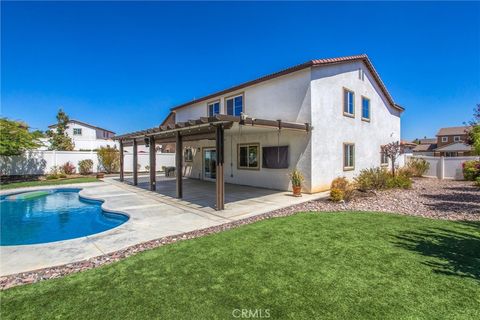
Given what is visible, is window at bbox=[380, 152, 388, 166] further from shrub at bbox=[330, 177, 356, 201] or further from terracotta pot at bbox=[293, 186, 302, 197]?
terracotta pot at bbox=[293, 186, 302, 197]

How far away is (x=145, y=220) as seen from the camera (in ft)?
25.5

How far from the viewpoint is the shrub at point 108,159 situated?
24.2 metres

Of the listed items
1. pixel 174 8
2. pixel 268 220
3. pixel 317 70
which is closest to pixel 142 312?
pixel 268 220

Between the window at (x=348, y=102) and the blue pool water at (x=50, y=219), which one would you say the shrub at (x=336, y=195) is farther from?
the blue pool water at (x=50, y=219)

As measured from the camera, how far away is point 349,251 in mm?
4992

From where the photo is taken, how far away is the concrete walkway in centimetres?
505

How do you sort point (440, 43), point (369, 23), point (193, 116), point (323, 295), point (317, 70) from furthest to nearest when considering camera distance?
point (193, 116) < point (440, 43) < point (369, 23) < point (317, 70) < point (323, 295)

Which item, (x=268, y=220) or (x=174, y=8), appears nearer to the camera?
(x=268, y=220)

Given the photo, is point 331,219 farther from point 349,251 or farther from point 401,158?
point 401,158

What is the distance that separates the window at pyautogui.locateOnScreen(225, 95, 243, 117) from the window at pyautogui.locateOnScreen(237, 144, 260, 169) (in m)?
2.29

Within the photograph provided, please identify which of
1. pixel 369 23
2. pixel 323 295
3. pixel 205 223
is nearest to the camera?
pixel 323 295

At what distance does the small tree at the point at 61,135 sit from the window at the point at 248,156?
25.9 meters

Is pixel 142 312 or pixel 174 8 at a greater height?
pixel 174 8

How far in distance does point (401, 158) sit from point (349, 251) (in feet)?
69.1
